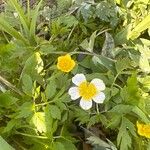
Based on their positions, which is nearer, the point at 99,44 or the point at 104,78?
the point at 104,78

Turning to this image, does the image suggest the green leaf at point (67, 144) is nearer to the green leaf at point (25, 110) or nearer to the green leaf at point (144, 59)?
the green leaf at point (25, 110)

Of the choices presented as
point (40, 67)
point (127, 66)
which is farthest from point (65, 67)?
point (127, 66)

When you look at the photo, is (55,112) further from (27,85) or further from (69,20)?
(69,20)

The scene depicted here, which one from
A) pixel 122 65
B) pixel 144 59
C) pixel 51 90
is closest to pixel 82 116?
pixel 51 90

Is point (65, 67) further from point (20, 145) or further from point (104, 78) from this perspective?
point (20, 145)

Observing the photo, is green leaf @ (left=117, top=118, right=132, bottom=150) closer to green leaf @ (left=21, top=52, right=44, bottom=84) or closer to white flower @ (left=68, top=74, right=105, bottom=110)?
white flower @ (left=68, top=74, right=105, bottom=110)

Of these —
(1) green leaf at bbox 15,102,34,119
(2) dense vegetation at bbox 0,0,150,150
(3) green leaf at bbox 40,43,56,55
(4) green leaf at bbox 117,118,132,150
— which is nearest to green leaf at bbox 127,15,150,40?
(2) dense vegetation at bbox 0,0,150,150

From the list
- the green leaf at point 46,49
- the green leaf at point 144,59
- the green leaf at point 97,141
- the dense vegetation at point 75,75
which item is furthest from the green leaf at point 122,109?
the green leaf at point 46,49
